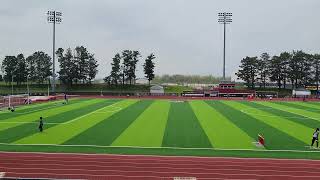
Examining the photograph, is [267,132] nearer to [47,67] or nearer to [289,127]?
[289,127]

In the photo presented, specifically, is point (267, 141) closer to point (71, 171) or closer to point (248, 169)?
point (248, 169)

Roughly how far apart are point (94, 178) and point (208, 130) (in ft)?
53.5

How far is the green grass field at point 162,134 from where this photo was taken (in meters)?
25.5

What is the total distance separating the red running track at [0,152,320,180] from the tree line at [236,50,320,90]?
301ft

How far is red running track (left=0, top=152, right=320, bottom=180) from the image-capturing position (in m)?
19.7

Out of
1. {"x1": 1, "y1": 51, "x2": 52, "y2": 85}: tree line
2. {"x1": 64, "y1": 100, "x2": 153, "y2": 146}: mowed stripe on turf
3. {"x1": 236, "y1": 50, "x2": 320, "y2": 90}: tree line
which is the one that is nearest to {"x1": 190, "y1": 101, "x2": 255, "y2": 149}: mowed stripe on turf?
{"x1": 64, "y1": 100, "x2": 153, "y2": 146}: mowed stripe on turf

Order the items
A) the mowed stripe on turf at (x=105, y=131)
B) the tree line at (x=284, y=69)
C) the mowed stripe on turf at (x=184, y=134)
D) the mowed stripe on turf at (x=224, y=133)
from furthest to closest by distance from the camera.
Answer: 1. the tree line at (x=284, y=69)
2. the mowed stripe on turf at (x=105, y=131)
3. the mowed stripe on turf at (x=224, y=133)
4. the mowed stripe on turf at (x=184, y=134)

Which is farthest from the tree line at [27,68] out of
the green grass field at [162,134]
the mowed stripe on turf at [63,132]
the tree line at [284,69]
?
the mowed stripe on turf at [63,132]

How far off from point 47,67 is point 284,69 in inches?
2505

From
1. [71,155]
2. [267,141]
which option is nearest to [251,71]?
[267,141]

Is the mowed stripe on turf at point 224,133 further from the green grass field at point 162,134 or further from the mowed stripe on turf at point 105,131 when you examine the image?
the mowed stripe on turf at point 105,131

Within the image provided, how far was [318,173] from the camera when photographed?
20.3 metres

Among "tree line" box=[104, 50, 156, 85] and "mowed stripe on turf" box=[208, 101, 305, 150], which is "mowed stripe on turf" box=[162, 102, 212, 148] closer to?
"mowed stripe on turf" box=[208, 101, 305, 150]

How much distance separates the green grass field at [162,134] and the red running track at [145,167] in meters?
1.58
